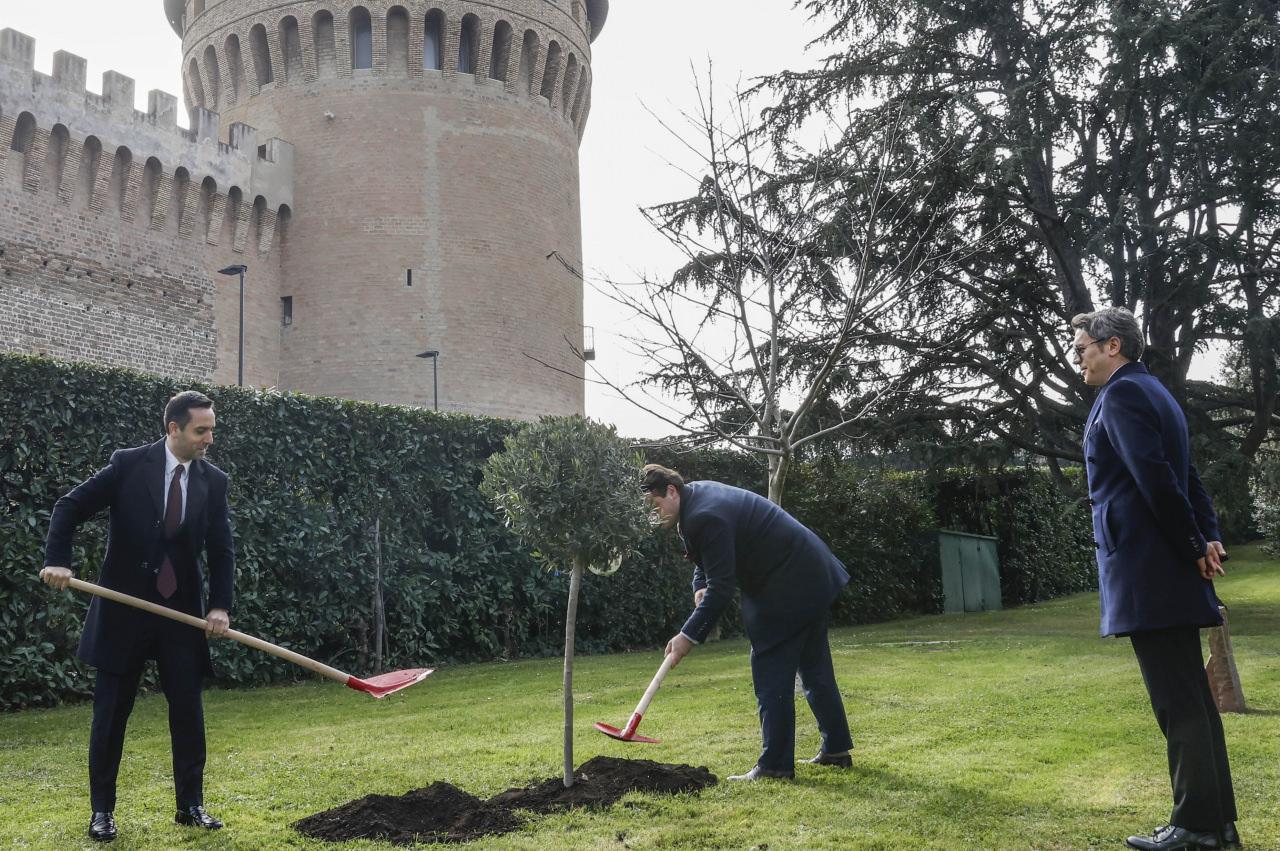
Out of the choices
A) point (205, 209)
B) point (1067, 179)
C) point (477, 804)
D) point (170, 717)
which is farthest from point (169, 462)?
point (205, 209)

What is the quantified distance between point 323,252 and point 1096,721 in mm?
26899

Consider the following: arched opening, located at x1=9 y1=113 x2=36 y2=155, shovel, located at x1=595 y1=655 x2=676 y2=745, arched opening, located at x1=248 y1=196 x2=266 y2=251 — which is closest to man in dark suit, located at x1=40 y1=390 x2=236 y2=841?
shovel, located at x1=595 y1=655 x2=676 y2=745

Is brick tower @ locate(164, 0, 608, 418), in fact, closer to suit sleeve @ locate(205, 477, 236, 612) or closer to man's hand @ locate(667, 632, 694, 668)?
suit sleeve @ locate(205, 477, 236, 612)

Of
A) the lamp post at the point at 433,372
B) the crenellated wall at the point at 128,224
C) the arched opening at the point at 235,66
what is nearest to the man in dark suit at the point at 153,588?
the crenellated wall at the point at 128,224

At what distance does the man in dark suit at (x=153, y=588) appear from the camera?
477cm

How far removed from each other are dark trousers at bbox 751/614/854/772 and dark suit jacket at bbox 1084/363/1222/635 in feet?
5.41

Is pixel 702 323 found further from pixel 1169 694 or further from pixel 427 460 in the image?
pixel 1169 694

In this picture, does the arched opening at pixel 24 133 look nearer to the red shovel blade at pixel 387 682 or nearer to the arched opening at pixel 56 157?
the arched opening at pixel 56 157

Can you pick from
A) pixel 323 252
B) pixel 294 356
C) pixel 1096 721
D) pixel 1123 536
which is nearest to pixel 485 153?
pixel 323 252

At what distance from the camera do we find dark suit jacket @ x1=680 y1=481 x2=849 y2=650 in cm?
548

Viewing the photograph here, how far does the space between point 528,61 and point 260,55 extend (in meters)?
7.19

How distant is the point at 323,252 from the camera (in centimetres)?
3062

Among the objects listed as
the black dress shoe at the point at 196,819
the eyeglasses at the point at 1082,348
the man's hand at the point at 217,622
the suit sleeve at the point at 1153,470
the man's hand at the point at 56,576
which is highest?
the eyeglasses at the point at 1082,348

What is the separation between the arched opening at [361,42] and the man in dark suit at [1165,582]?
29.2 m
